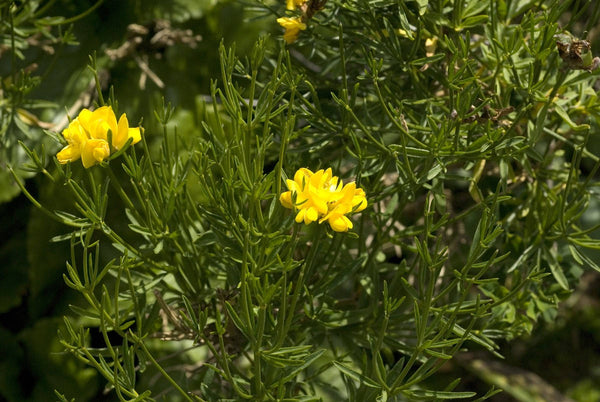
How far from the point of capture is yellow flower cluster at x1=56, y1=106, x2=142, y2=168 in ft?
2.00

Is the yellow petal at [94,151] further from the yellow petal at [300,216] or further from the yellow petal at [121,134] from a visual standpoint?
the yellow petal at [300,216]

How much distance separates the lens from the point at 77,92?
1.14 metres

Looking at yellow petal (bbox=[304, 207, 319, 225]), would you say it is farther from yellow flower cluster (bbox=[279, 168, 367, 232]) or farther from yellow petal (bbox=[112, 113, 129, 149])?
yellow petal (bbox=[112, 113, 129, 149])

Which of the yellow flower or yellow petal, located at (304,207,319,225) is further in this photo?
the yellow flower

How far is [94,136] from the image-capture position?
0.62 metres

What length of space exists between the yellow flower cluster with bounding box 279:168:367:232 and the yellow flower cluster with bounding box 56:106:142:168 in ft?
0.49

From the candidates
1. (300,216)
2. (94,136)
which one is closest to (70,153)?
(94,136)

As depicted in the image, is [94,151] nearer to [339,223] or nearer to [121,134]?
[121,134]

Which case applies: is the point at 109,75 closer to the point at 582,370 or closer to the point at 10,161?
the point at 10,161

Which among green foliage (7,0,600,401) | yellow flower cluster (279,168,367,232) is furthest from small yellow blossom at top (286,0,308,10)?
yellow flower cluster (279,168,367,232)

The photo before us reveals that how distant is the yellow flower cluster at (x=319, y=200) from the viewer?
1.88ft

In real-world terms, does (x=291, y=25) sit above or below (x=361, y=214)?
above

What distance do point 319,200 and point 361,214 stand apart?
196mm

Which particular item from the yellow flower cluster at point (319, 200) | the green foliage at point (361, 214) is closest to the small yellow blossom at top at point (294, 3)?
the green foliage at point (361, 214)
